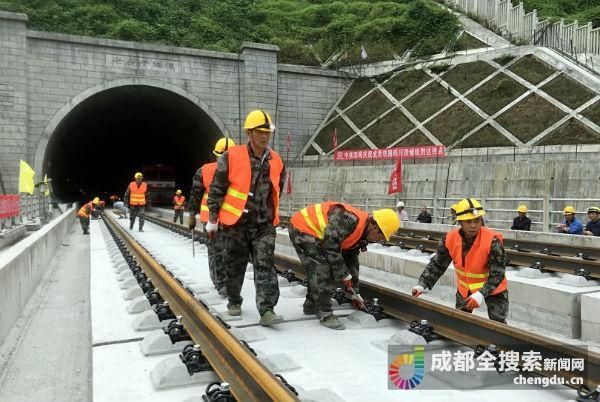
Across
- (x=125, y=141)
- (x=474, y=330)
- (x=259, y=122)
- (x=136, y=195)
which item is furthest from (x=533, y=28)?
(x=125, y=141)

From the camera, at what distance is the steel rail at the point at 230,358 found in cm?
246

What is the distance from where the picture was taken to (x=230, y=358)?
3.02 meters

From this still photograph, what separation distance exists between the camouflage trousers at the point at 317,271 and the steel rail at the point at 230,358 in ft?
3.56

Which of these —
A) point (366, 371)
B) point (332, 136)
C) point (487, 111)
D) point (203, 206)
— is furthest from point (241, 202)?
point (332, 136)

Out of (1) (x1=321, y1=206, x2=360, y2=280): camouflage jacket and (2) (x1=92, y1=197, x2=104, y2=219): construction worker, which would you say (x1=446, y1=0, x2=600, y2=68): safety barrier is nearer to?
(2) (x1=92, y1=197, x2=104, y2=219): construction worker

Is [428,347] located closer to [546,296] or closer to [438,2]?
[546,296]

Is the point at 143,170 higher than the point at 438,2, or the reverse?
the point at 438,2

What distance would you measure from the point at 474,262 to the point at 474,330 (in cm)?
80

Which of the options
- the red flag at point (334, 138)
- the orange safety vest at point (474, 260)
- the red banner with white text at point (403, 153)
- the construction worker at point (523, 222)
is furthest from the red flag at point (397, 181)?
the orange safety vest at point (474, 260)

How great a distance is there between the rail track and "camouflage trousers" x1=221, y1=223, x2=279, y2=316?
3.27 ft

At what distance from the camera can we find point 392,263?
335 inches

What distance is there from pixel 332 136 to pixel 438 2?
50.9 ft

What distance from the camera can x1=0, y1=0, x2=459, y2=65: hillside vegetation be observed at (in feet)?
106

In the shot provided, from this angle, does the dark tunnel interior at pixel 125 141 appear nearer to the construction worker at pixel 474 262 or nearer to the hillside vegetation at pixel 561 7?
the construction worker at pixel 474 262
